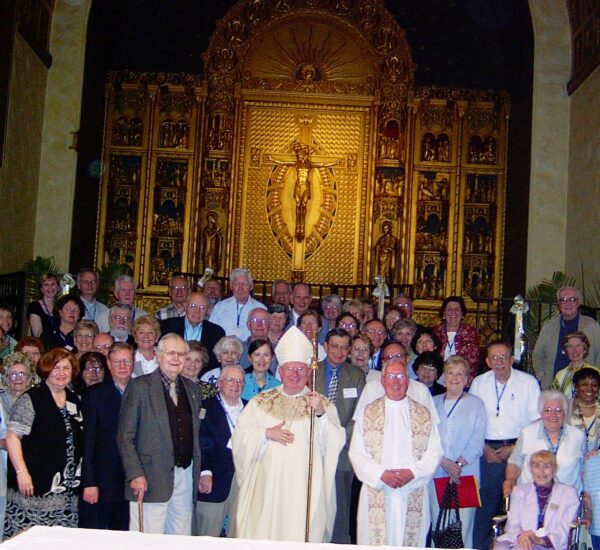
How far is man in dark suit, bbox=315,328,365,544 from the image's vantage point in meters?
7.45

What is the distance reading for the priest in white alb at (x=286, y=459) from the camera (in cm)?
641

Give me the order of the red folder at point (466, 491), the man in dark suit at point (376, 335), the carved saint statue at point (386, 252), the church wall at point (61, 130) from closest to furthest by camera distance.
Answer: the red folder at point (466, 491)
the man in dark suit at point (376, 335)
the church wall at point (61, 130)
the carved saint statue at point (386, 252)

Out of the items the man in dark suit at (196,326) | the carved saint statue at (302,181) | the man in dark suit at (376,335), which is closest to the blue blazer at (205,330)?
the man in dark suit at (196,326)

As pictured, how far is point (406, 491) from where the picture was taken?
6.64 m

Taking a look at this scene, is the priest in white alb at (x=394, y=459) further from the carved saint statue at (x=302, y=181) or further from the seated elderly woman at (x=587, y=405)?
the carved saint statue at (x=302, y=181)

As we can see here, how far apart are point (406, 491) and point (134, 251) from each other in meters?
9.79

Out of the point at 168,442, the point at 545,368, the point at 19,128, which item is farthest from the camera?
the point at 19,128

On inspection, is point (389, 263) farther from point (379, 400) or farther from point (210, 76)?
point (379, 400)

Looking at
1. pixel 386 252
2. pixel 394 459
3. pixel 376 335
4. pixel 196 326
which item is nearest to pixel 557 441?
pixel 394 459

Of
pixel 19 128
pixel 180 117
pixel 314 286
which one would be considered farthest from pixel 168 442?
pixel 180 117

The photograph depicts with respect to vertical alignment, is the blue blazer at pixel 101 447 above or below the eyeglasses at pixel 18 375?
below

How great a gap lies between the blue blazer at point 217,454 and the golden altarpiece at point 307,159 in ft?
29.3

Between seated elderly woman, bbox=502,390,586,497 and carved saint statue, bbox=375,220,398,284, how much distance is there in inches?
342

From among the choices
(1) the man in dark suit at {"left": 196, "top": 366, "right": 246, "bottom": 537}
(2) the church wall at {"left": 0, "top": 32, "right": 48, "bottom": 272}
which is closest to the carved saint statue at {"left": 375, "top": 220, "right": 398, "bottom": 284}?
(2) the church wall at {"left": 0, "top": 32, "right": 48, "bottom": 272}
